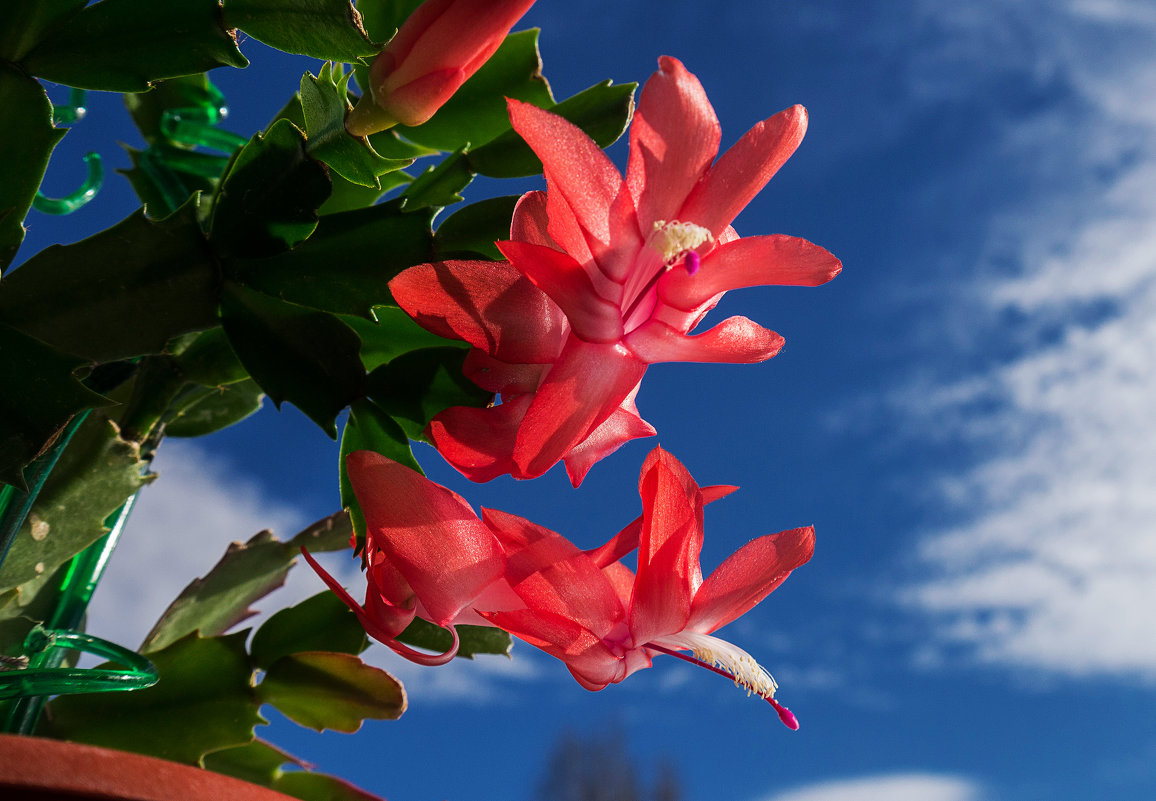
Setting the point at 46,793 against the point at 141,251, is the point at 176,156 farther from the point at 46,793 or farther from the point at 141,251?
the point at 46,793

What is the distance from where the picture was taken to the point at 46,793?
333mm

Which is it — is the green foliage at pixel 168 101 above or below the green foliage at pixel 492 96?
above

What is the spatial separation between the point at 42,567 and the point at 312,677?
7.6 inches

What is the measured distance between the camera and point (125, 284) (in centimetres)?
52

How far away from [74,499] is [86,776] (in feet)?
1.08

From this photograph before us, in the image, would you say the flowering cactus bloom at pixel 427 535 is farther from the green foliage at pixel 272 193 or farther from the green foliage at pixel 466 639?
the green foliage at pixel 466 639

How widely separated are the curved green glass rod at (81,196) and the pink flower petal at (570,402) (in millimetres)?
576

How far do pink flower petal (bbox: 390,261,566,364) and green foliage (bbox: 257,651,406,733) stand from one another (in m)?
0.30

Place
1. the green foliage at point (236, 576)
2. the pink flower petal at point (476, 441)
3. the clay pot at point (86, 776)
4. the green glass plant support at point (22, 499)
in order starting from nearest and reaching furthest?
the clay pot at point (86, 776), the pink flower petal at point (476, 441), the green glass plant support at point (22, 499), the green foliage at point (236, 576)

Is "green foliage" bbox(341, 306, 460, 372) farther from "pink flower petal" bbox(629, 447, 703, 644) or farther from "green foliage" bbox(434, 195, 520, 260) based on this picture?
"pink flower petal" bbox(629, 447, 703, 644)

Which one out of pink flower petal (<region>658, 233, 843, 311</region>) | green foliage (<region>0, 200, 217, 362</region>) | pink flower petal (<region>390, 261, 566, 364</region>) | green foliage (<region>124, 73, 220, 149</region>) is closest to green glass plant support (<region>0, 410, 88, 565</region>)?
green foliage (<region>0, 200, 217, 362</region>)

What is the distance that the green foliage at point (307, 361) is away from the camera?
0.51m

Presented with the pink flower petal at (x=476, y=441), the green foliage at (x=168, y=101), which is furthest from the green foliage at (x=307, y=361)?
the green foliage at (x=168, y=101)

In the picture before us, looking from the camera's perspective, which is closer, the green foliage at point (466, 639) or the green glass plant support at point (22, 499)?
the green glass plant support at point (22, 499)
